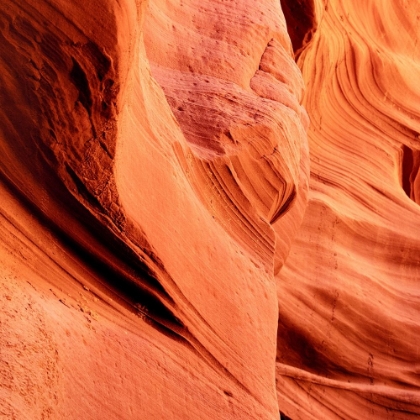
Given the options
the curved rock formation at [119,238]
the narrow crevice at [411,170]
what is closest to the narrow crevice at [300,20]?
the narrow crevice at [411,170]

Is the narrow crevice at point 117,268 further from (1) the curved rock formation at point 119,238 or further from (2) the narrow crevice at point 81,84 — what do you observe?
(2) the narrow crevice at point 81,84

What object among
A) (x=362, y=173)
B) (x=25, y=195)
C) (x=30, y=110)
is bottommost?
(x=362, y=173)

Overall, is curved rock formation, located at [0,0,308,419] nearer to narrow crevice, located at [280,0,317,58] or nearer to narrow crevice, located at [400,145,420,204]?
narrow crevice, located at [280,0,317,58]

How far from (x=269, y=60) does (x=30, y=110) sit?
179 cm

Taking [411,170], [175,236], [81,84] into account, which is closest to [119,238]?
[175,236]

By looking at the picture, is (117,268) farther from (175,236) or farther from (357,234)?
(357,234)

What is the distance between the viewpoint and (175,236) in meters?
2.45

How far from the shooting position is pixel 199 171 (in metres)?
2.80

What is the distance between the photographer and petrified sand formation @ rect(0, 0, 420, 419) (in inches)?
77.1

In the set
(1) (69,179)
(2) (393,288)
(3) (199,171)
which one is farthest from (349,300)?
(1) (69,179)

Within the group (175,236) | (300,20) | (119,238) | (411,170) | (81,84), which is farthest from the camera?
(411,170)

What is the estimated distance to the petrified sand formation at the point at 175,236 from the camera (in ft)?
6.43

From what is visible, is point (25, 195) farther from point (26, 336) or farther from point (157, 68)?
point (157, 68)

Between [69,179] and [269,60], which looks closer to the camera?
[69,179]
